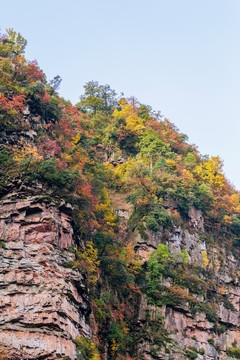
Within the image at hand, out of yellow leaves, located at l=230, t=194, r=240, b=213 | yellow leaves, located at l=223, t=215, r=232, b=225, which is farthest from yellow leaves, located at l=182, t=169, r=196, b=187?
yellow leaves, located at l=230, t=194, r=240, b=213

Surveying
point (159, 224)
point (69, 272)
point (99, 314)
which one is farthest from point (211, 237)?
point (69, 272)

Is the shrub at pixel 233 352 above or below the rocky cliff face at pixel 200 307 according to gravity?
below

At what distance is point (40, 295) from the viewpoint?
69.5 feet

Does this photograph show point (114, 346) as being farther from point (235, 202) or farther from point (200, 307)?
point (235, 202)

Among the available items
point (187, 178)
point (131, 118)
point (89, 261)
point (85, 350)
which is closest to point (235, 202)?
point (187, 178)

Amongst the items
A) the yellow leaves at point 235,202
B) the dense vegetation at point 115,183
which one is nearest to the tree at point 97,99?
the dense vegetation at point 115,183

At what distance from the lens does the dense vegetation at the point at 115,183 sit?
89.0 ft

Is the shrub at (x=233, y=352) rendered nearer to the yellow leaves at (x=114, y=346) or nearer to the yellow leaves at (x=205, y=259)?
the yellow leaves at (x=205, y=259)

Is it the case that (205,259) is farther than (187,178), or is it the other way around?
(187,178)

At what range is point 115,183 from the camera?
4191 cm

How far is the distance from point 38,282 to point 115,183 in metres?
21.2

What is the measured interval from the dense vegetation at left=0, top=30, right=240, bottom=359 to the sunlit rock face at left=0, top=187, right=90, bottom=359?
1.27 meters

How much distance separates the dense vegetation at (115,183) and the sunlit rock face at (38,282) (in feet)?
4.15

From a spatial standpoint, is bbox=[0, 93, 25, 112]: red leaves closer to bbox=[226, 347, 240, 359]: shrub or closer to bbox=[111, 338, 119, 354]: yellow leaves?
bbox=[111, 338, 119, 354]: yellow leaves
